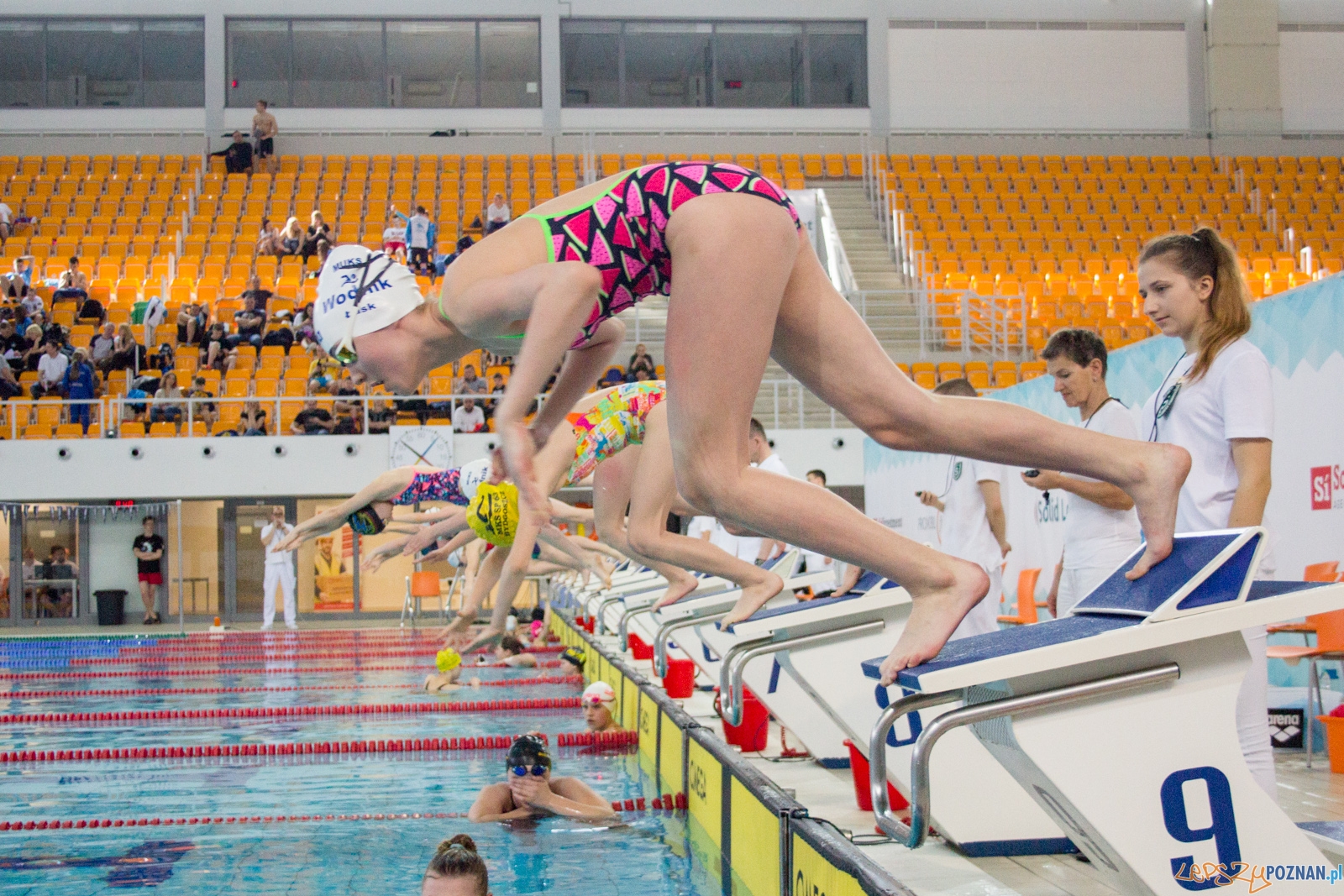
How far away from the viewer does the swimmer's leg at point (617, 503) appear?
5438 mm

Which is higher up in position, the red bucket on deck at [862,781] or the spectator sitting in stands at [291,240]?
the spectator sitting in stands at [291,240]

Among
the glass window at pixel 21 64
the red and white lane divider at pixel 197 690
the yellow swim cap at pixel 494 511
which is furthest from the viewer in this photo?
the glass window at pixel 21 64

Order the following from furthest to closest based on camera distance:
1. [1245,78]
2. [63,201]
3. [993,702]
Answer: [1245,78] < [63,201] < [993,702]

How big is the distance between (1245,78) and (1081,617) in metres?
23.9

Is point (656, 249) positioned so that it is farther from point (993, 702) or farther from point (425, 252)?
point (425, 252)

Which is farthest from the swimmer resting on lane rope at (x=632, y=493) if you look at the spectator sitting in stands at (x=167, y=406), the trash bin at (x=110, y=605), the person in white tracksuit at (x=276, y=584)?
the trash bin at (x=110, y=605)

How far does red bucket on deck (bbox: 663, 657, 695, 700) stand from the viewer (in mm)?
6957

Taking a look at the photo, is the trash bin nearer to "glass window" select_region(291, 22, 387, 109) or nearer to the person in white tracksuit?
the person in white tracksuit

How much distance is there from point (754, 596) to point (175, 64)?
73.2 feet

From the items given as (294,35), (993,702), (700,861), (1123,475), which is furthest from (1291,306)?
(294,35)

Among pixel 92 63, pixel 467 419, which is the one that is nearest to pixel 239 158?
pixel 92 63

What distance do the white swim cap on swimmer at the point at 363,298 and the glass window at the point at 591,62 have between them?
21560mm

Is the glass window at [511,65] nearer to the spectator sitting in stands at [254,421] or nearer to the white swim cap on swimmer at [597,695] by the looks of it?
the spectator sitting in stands at [254,421]

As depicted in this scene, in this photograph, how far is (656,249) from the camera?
2.49 metres
